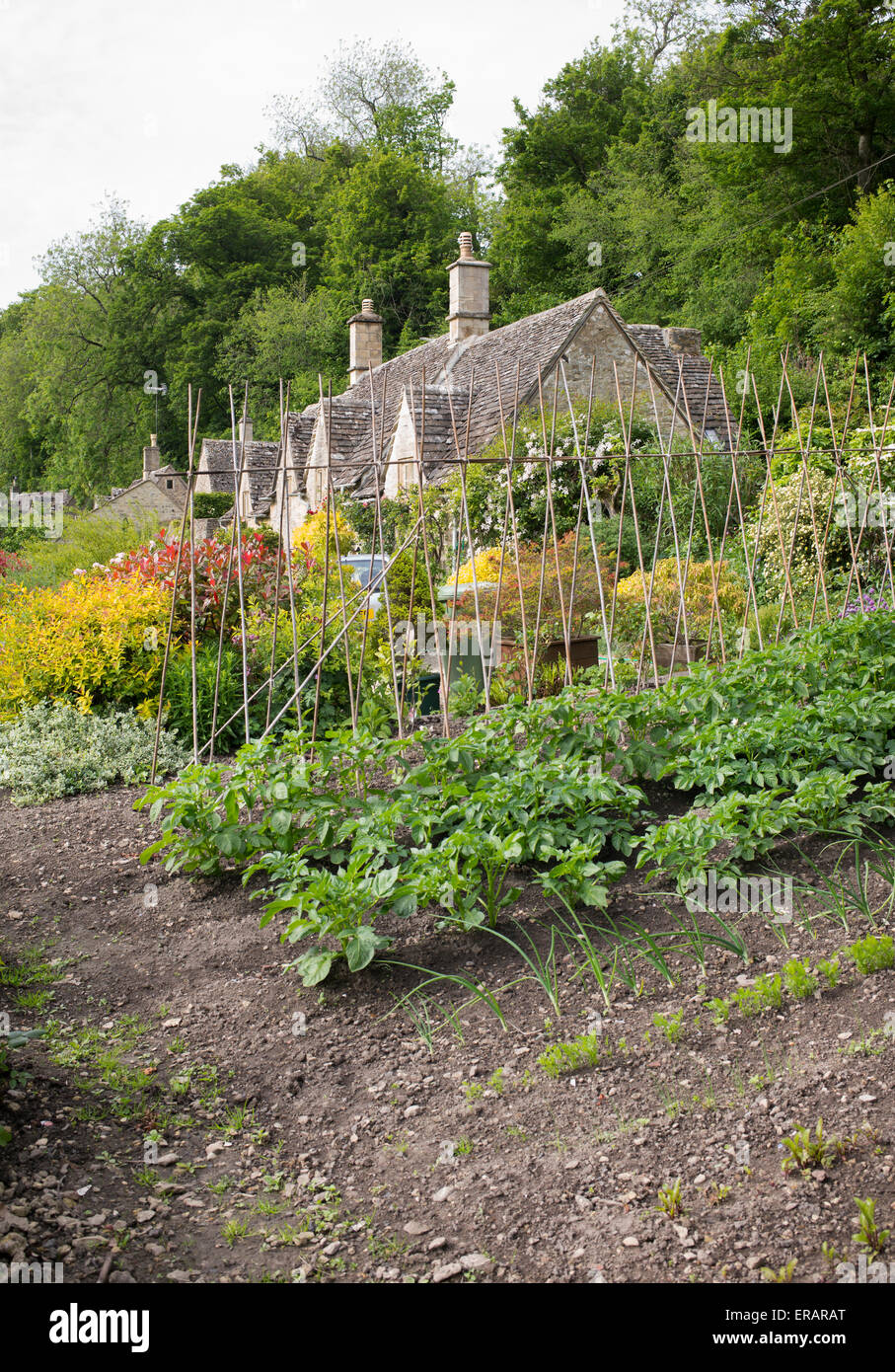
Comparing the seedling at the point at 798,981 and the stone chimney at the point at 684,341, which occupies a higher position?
the stone chimney at the point at 684,341

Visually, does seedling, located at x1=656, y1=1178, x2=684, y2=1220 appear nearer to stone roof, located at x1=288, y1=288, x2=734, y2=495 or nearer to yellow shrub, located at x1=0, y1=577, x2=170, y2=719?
yellow shrub, located at x1=0, y1=577, x2=170, y2=719

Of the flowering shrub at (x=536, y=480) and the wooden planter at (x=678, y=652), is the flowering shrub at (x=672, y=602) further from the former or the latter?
the flowering shrub at (x=536, y=480)

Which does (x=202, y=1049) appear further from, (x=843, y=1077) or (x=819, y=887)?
(x=819, y=887)

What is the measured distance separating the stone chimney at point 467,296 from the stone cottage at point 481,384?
2 centimetres

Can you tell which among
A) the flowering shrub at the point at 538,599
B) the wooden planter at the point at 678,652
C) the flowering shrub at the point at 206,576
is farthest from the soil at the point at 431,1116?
the wooden planter at the point at 678,652

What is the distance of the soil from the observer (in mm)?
2457

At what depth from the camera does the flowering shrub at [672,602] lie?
29.9 feet

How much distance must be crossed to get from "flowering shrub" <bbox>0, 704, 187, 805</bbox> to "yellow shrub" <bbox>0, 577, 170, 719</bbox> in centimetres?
26

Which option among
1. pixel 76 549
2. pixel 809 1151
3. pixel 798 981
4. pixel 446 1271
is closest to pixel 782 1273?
pixel 809 1151

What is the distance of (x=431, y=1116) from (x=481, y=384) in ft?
57.0

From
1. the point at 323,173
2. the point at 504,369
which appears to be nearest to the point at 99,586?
the point at 504,369

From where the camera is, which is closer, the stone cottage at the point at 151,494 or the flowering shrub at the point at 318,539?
the flowering shrub at the point at 318,539

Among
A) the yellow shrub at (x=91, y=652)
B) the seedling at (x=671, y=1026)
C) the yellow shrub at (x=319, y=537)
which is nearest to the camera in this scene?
the seedling at (x=671, y=1026)

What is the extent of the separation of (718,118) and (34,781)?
2603cm
